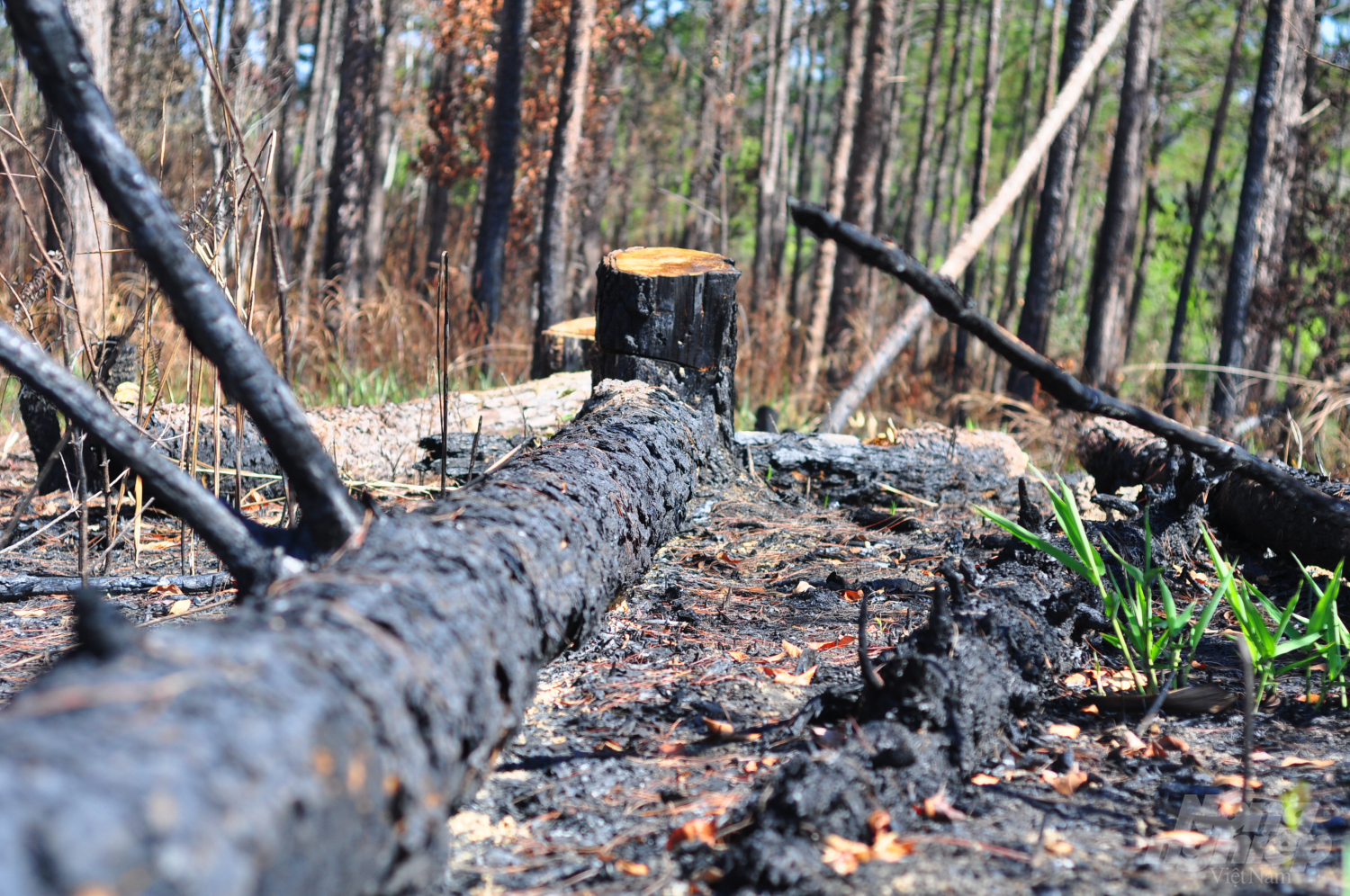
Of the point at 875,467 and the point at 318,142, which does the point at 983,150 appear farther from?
the point at 875,467

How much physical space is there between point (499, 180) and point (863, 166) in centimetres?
350

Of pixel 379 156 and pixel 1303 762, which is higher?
pixel 379 156

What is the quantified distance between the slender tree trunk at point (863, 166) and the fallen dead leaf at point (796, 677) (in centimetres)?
675

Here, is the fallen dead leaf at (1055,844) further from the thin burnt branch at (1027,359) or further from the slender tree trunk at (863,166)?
the slender tree trunk at (863,166)

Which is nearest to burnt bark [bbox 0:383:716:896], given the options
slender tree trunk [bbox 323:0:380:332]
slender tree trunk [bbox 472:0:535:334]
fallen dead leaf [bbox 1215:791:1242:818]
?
fallen dead leaf [bbox 1215:791:1242:818]

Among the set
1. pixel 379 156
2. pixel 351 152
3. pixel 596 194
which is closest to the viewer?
pixel 351 152

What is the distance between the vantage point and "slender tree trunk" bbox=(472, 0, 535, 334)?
24.3ft

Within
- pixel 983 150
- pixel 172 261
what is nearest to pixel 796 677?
pixel 172 261

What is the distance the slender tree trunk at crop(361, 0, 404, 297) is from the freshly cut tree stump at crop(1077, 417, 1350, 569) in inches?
269

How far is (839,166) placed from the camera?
351 inches

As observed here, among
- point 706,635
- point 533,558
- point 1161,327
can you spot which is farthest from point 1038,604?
point 1161,327

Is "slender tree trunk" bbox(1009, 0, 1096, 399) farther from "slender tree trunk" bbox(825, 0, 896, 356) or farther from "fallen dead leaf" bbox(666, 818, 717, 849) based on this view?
"fallen dead leaf" bbox(666, 818, 717, 849)

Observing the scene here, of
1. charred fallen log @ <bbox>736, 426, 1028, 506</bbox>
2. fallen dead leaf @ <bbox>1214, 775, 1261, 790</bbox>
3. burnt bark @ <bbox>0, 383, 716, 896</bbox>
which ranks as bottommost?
fallen dead leaf @ <bbox>1214, 775, 1261, 790</bbox>

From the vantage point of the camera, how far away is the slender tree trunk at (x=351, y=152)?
7906mm
